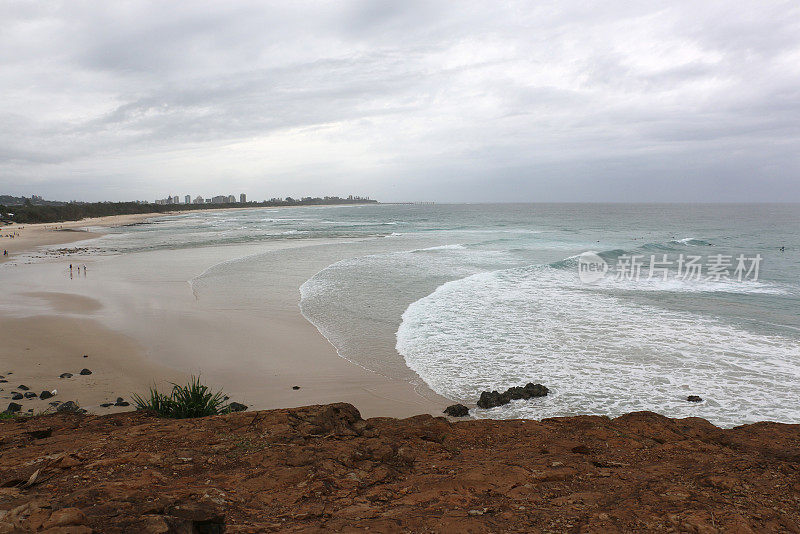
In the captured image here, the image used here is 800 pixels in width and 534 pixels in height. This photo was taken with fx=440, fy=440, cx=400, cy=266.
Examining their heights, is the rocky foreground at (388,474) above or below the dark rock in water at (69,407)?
above

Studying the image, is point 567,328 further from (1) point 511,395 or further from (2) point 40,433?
(2) point 40,433

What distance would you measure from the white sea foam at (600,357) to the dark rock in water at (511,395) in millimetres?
141

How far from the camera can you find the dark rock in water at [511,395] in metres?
7.25

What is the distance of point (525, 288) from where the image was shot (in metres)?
17.0

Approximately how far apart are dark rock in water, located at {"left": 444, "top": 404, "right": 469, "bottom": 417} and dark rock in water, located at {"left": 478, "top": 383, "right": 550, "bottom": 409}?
37 cm

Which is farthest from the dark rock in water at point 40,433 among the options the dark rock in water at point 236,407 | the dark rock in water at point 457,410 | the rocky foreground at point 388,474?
the dark rock in water at point 457,410

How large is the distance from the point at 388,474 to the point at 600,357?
7.05 m

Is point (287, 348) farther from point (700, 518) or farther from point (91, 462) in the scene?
point (700, 518)

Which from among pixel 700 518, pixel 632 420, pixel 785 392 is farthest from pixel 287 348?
pixel 785 392

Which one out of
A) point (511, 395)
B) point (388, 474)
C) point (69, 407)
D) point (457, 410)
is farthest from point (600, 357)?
point (69, 407)

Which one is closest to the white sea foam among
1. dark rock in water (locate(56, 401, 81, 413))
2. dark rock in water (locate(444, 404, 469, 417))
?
dark rock in water (locate(444, 404, 469, 417))

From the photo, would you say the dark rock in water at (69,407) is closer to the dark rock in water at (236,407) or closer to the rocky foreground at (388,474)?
the rocky foreground at (388,474)

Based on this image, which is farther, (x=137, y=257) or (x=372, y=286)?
(x=137, y=257)

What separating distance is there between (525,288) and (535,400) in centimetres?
999
